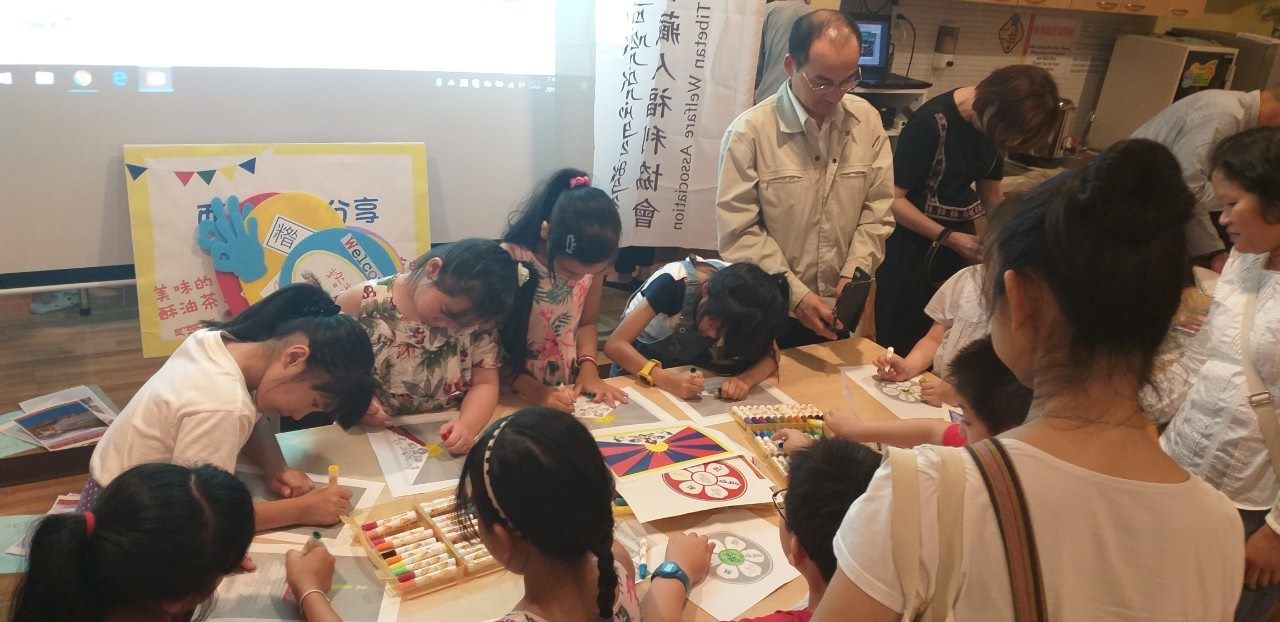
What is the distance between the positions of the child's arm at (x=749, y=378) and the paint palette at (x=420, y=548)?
30.8 inches

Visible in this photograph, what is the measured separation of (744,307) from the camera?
1.98 meters

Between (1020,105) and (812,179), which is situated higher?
(1020,105)

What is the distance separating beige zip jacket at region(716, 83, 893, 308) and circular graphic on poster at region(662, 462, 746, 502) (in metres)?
0.71

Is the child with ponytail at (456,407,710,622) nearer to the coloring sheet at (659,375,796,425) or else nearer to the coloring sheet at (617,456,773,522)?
the coloring sheet at (617,456,773,522)

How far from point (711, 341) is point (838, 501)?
3.24 ft

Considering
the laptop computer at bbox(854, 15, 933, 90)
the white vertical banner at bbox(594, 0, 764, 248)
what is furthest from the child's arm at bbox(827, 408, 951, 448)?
the laptop computer at bbox(854, 15, 933, 90)

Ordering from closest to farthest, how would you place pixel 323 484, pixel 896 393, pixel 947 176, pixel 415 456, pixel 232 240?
pixel 323 484, pixel 415 456, pixel 896 393, pixel 232 240, pixel 947 176

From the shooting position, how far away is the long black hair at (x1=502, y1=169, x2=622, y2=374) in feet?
6.03

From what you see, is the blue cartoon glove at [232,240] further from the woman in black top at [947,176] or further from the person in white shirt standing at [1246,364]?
the person in white shirt standing at [1246,364]

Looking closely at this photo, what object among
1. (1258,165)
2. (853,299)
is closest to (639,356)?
(853,299)

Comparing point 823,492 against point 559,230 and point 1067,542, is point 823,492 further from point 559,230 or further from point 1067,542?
point 559,230

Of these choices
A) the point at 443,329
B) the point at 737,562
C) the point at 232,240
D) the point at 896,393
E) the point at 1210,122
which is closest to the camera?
the point at 737,562

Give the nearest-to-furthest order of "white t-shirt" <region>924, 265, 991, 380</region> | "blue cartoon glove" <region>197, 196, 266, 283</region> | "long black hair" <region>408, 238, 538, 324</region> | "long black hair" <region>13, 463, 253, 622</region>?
"long black hair" <region>13, 463, 253, 622</region>
"long black hair" <region>408, 238, 538, 324</region>
"white t-shirt" <region>924, 265, 991, 380</region>
"blue cartoon glove" <region>197, 196, 266, 283</region>

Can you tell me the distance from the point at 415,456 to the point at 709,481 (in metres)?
0.58
